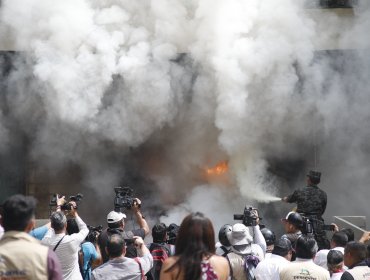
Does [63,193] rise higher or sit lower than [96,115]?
lower

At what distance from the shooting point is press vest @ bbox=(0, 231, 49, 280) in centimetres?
282

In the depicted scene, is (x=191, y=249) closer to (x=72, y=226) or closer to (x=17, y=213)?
(x=17, y=213)

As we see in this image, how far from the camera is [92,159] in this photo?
10.7 meters

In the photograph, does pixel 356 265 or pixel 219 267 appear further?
pixel 356 265

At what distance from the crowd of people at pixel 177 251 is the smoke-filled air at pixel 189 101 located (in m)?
2.83

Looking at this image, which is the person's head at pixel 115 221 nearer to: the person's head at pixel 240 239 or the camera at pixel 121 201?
the camera at pixel 121 201

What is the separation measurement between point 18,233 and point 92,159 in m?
7.83

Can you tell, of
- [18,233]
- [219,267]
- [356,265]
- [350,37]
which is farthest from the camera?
[350,37]

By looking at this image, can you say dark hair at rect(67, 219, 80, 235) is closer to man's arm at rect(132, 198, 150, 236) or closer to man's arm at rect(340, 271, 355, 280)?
man's arm at rect(132, 198, 150, 236)

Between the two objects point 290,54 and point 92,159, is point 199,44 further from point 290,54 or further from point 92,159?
point 92,159

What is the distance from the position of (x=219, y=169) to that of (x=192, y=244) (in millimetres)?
7864

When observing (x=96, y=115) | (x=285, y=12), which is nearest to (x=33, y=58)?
(x=96, y=115)

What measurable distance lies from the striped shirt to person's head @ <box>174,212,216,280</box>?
1995 millimetres

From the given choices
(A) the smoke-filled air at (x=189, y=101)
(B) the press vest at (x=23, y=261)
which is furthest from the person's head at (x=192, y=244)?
(A) the smoke-filled air at (x=189, y=101)
